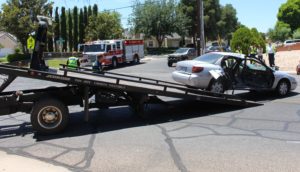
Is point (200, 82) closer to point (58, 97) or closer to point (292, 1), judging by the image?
point (58, 97)

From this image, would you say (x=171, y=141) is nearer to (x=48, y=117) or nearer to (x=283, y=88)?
(x=48, y=117)

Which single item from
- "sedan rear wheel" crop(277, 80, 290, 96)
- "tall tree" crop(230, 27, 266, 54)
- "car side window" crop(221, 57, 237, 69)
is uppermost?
"tall tree" crop(230, 27, 266, 54)

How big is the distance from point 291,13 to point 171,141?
317 ft

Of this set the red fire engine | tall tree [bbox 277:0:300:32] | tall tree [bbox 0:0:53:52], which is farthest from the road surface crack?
tall tree [bbox 277:0:300:32]

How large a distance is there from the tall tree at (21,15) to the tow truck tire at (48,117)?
47289mm

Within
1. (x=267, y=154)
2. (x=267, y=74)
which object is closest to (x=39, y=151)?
(x=267, y=154)

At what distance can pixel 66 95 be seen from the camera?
9023 millimetres

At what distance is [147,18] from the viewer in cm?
6431

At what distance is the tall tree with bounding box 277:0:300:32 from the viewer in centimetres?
9626

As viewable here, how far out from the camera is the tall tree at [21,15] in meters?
53.4

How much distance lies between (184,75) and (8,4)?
4924 centimetres

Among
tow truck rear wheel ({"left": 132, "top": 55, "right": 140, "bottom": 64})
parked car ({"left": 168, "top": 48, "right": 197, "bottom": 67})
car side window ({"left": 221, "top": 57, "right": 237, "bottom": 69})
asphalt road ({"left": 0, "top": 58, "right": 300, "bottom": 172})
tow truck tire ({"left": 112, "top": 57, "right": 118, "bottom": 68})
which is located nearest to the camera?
asphalt road ({"left": 0, "top": 58, "right": 300, "bottom": 172})

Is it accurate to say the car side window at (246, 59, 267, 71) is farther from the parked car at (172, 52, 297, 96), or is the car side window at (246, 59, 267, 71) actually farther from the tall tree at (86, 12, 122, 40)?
the tall tree at (86, 12, 122, 40)

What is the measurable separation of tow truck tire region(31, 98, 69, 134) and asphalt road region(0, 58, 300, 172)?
19cm
